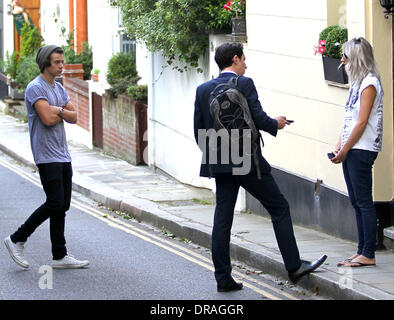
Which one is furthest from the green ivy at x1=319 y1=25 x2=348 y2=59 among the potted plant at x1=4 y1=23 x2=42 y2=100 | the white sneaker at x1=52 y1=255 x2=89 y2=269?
the potted plant at x1=4 y1=23 x2=42 y2=100

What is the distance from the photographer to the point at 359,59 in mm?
7395

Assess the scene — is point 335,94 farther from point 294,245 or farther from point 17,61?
point 17,61

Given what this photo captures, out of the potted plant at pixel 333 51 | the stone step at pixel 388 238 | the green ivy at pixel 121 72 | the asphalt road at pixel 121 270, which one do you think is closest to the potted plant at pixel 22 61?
the green ivy at pixel 121 72

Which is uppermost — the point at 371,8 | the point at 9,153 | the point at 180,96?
the point at 371,8

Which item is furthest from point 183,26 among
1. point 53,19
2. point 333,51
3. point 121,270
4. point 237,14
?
point 53,19

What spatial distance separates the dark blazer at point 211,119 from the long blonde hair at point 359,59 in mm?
923

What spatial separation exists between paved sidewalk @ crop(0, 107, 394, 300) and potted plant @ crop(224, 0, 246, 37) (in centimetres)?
232

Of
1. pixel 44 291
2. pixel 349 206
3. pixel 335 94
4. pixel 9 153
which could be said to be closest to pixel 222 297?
pixel 44 291

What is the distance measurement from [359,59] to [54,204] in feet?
9.71

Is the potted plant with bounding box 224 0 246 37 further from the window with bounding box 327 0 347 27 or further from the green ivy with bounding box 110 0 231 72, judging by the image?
the window with bounding box 327 0 347 27

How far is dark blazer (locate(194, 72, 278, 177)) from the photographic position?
6.97 metres

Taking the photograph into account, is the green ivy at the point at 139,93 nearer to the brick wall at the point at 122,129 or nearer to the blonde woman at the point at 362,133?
the brick wall at the point at 122,129
